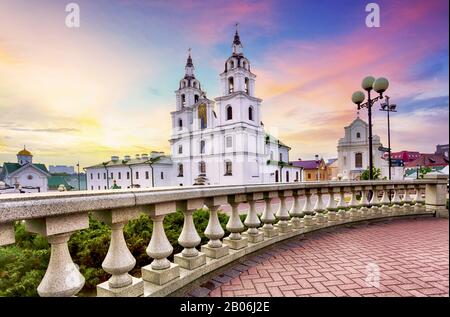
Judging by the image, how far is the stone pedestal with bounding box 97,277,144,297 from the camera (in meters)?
1.96

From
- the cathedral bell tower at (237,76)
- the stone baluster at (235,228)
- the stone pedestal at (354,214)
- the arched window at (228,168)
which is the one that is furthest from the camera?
the arched window at (228,168)

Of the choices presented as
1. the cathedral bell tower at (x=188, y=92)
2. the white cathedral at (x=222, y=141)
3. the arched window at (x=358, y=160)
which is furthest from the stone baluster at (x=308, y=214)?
the cathedral bell tower at (x=188, y=92)

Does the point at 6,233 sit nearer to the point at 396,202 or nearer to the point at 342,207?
the point at 342,207

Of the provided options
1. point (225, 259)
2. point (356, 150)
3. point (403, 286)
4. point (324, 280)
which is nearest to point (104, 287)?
point (225, 259)

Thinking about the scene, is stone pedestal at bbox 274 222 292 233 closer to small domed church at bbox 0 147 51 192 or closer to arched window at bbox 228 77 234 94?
small domed church at bbox 0 147 51 192

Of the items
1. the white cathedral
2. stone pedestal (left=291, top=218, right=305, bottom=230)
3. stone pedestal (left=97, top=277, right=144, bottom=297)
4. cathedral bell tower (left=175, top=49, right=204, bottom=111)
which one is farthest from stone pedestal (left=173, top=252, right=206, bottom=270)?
cathedral bell tower (left=175, top=49, right=204, bottom=111)

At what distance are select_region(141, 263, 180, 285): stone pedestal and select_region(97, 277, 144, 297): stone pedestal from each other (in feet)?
0.74

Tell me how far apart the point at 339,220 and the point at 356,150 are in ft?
110

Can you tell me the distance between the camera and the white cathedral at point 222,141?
107ft

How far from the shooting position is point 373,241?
14.7ft

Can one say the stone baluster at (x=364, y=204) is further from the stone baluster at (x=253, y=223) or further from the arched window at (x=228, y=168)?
the arched window at (x=228, y=168)

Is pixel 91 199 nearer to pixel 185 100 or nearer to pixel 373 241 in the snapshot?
pixel 373 241

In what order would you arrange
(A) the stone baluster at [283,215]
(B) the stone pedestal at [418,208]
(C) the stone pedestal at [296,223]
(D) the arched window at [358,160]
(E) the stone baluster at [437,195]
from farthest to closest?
1. (D) the arched window at [358,160]
2. (B) the stone pedestal at [418,208]
3. (E) the stone baluster at [437,195]
4. (C) the stone pedestal at [296,223]
5. (A) the stone baluster at [283,215]
